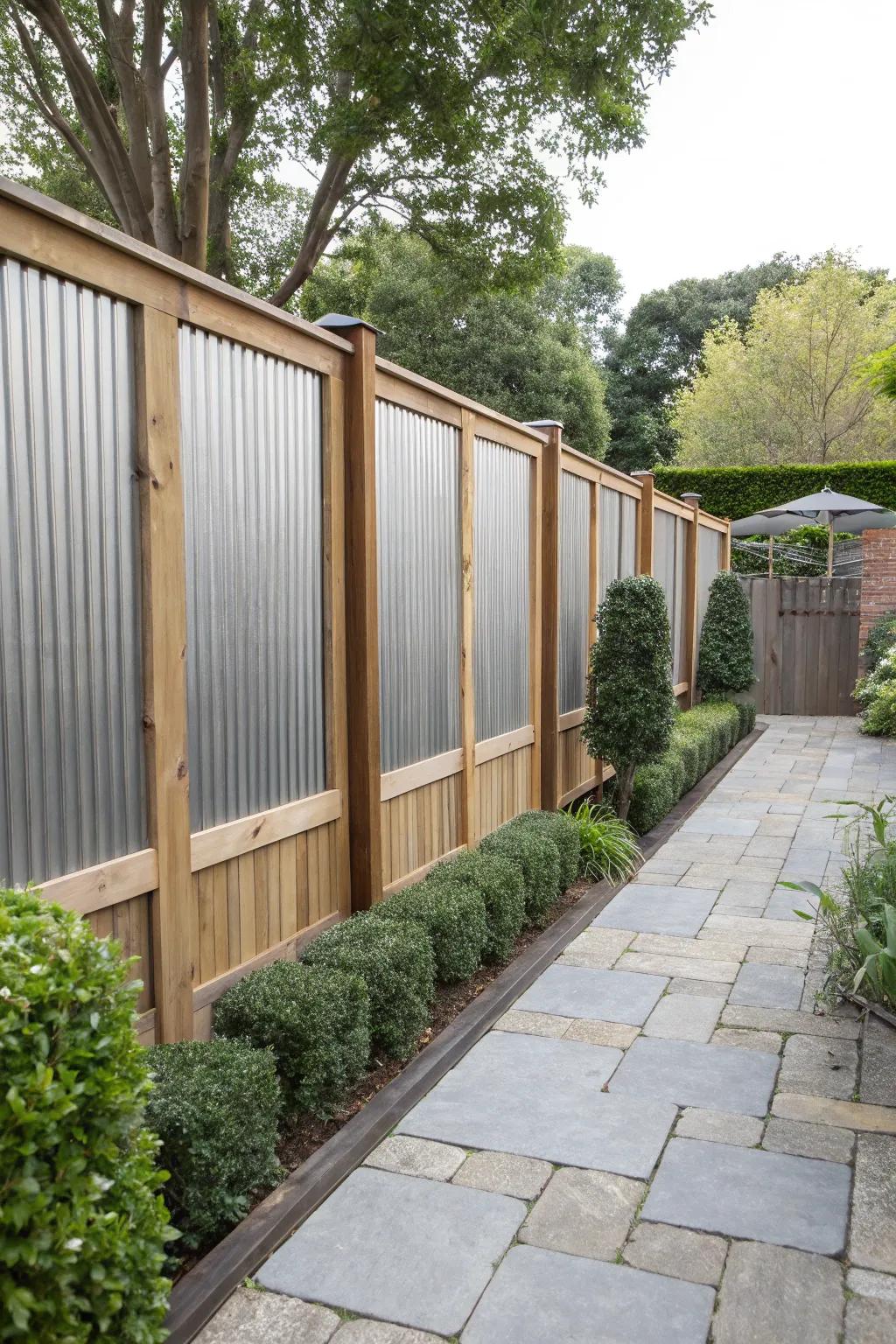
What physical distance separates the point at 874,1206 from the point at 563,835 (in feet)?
9.08

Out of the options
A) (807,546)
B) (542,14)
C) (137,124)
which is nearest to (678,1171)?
(542,14)

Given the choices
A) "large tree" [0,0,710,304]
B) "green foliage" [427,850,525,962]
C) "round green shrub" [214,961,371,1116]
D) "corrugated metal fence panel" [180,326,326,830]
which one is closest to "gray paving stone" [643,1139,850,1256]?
"round green shrub" [214,961,371,1116]

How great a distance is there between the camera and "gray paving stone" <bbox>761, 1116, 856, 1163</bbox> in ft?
8.86

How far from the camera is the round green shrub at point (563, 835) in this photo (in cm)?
510

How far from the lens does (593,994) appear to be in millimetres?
3881

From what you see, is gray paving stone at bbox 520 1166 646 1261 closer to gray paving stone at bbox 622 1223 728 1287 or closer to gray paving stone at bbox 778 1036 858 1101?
gray paving stone at bbox 622 1223 728 1287

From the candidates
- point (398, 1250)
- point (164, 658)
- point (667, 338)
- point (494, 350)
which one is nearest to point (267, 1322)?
point (398, 1250)

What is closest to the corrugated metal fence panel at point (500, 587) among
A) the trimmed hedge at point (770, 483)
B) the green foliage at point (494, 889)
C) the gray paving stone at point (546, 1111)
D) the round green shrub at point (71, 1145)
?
the green foliage at point (494, 889)

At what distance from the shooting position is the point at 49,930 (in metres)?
1.63

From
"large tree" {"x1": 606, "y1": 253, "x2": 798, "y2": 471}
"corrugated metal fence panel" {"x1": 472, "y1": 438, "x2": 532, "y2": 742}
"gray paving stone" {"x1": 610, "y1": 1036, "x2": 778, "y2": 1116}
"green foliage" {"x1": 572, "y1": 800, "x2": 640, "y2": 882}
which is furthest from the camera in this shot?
"large tree" {"x1": 606, "y1": 253, "x2": 798, "y2": 471}

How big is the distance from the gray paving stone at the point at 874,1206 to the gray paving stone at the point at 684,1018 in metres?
0.78

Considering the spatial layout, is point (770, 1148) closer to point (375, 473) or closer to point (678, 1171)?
point (678, 1171)

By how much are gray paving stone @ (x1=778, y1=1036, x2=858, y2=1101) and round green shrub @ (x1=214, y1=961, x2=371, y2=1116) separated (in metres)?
1.30

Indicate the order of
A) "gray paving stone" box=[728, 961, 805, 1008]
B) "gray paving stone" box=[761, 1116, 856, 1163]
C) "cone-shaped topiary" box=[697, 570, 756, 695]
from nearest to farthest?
"gray paving stone" box=[761, 1116, 856, 1163], "gray paving stone" box=[728, 961, 805, 1008], "cone-shaped topiary" box=[697, 570, 756, 695]
